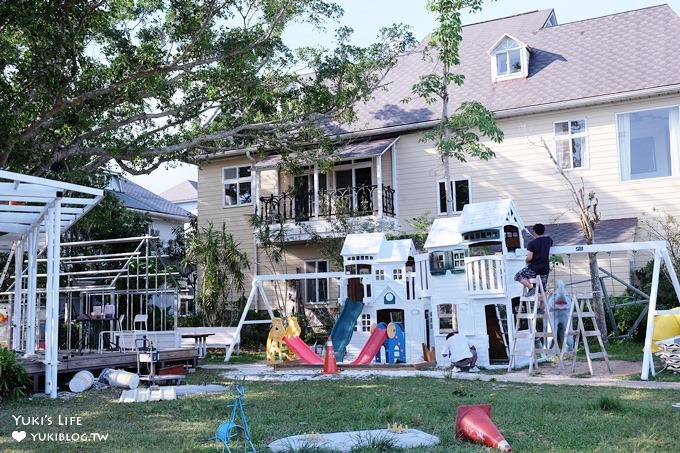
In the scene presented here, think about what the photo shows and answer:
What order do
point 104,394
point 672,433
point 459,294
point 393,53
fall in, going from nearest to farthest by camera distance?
point 672,433 < point 104,394 < point 459,294 < point 393,53

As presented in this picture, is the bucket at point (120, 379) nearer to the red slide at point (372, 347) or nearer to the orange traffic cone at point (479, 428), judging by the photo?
the red slide at point (372, 347)

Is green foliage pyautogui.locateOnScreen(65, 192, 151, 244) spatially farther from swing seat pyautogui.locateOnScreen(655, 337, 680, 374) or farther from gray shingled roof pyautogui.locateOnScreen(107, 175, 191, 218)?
swing seat pyautogui.locateOnScreen(655, 337, 680, 374)

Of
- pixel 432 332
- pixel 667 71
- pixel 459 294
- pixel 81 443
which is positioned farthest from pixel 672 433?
pixel 667 71

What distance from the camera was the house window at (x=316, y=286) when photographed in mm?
23188

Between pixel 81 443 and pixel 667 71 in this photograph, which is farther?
pixel 667 71

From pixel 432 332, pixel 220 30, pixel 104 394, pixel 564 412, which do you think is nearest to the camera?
pixel 564 412

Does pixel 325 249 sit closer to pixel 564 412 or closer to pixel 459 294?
pixel 459 294

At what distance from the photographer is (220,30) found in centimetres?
1593

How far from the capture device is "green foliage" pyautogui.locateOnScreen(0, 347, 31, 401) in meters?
10.2

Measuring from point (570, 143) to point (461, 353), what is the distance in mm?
9622

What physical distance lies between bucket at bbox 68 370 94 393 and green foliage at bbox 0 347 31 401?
86 centimetres

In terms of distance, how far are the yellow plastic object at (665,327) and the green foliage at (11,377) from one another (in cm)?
977

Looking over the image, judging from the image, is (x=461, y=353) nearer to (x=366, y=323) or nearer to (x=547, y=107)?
(x=366, y=323)

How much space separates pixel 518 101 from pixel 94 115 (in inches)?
455
